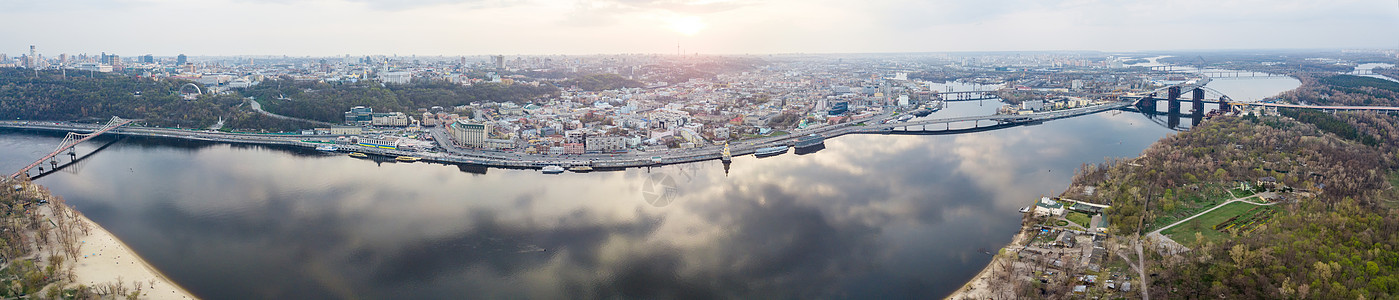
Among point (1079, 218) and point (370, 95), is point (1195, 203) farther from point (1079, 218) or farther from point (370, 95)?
point (370, 95)

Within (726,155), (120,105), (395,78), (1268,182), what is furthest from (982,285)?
(395,78)

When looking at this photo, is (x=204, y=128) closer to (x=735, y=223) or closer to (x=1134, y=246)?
(x=735, y=223)

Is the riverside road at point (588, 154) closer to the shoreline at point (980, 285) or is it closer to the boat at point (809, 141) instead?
the boat at point (809, 141)

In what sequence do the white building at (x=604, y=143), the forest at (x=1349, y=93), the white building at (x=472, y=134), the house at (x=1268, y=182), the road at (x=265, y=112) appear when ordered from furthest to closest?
the forest at (x=1349, y=93) → the road at (x=265, y=112) → the white building at (x=472, y=134) → the white building at (x=604, y=143) → the house at (x=1268, y=182)

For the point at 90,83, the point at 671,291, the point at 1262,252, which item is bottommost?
the point at 671,291

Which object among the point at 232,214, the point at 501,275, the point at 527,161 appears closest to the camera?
the point at 501,275

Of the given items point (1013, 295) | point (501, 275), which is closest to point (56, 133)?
point (501, 275)

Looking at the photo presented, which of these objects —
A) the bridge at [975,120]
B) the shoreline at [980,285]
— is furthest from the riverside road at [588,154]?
the shoreline at [980,285]
